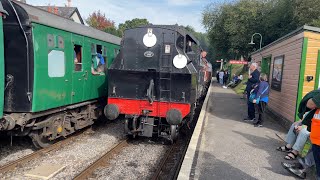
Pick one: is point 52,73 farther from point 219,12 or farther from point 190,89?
point 219,12

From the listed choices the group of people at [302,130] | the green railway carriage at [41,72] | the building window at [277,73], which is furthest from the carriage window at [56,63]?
the building window at [277,73]

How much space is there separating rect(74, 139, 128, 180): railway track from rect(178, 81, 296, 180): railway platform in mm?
1885

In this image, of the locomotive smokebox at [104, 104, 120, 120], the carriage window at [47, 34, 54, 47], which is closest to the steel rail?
the locomotive smokebox at [104, 104, 120, 120]

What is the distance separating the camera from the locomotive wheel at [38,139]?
718 centimetres

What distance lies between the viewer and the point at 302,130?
6121mm

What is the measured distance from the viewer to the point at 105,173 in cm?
626

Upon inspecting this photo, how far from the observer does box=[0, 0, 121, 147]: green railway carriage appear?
249 inches

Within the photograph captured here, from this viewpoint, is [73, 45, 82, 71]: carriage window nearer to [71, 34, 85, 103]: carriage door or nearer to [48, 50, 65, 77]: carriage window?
[71, 34, 85, 103]: carriage door

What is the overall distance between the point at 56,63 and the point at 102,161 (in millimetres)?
2510

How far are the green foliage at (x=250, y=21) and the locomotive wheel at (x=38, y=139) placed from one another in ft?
87.4

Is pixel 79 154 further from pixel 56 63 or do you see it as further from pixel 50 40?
pixel 50 40

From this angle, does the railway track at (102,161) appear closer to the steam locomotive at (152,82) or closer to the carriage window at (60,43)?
the steam locomotive at (152,82)

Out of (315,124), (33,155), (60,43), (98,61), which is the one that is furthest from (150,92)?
(315,124)

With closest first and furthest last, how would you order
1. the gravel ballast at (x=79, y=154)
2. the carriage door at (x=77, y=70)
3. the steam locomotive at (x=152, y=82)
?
the gravel ballast at (x=79, y=154) → the steam locomotive at (x=152, y=82) → the carriage door at (x=77, y=70)
